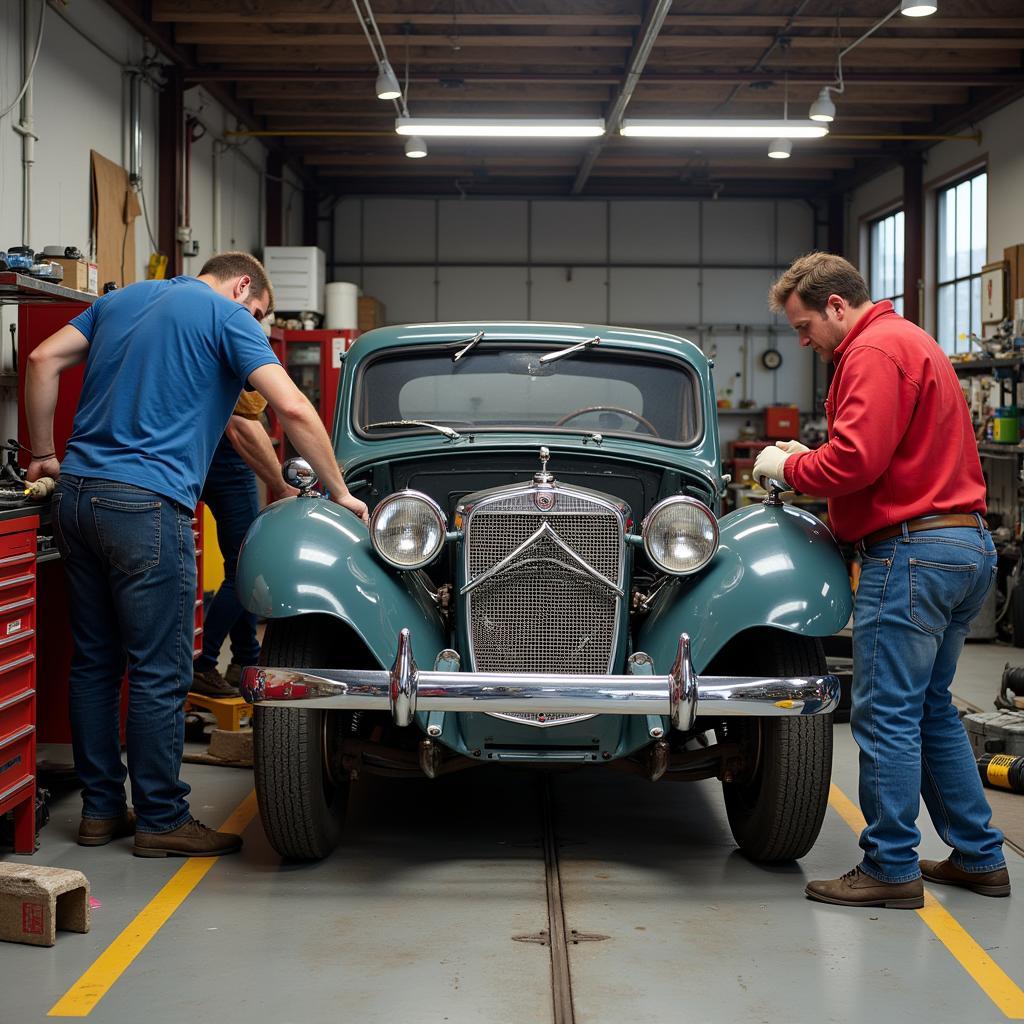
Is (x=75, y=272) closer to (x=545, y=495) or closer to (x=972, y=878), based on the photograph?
(x=545, y=495)

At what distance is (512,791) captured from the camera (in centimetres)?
450

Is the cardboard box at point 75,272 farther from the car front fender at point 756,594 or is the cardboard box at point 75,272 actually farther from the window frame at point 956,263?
the window frame at point 956,263

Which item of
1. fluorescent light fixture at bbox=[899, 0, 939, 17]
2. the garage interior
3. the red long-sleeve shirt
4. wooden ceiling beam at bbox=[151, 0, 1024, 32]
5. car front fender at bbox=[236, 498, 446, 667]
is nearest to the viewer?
the garage interior

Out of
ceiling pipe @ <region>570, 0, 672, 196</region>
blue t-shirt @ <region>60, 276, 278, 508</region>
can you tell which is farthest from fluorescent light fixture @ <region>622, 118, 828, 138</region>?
blue t-shirt @ <region>60, 276, 278, 508</region>

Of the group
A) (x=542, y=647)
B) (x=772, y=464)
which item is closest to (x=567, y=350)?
(x=772, y=464)

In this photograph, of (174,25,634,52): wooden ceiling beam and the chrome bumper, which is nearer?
the chrome bumper

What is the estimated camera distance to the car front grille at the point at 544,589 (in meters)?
3.46

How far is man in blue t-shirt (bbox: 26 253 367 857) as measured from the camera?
3.56 metres

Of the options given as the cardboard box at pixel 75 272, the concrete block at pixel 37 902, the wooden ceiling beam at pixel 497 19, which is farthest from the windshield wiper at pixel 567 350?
the wooden ceiling beam at pixel 497 19

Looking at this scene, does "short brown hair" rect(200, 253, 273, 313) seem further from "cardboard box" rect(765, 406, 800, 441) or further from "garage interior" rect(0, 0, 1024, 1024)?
"cardboard box" rect(765, 406, 800, 441)

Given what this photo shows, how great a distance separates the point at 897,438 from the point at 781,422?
13701mm

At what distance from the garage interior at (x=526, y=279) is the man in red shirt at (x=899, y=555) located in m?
0.27

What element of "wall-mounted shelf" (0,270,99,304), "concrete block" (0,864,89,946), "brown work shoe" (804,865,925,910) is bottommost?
"brown work shoe" (804,865,925,910)

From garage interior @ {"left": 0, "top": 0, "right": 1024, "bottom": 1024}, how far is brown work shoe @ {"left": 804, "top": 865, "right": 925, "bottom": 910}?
5 centimetres
